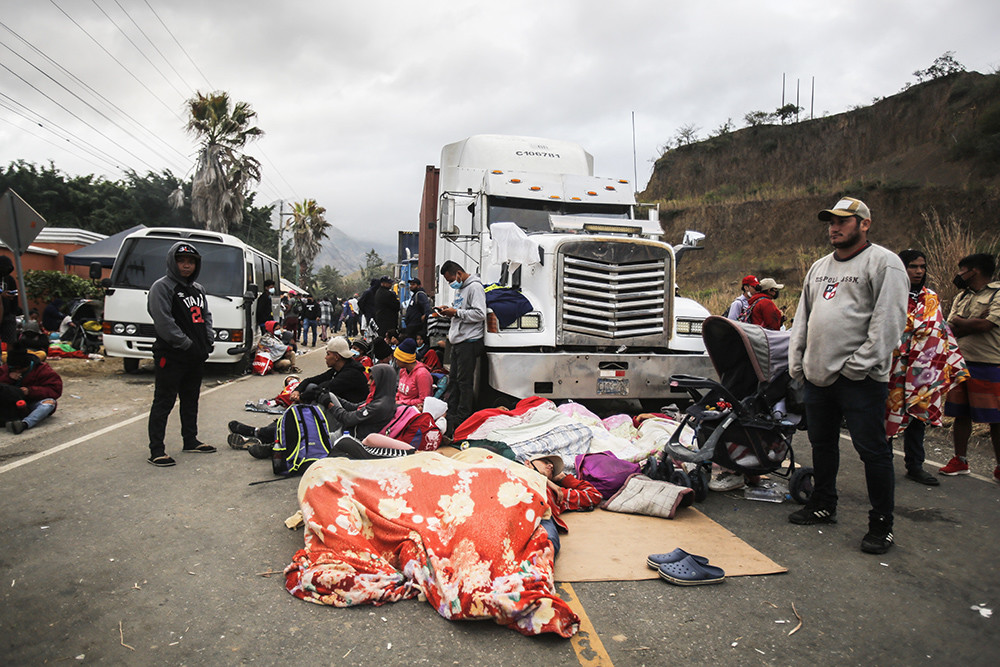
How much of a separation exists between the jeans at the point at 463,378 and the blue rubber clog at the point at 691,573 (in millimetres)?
3753

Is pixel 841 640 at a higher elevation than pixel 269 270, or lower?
lower

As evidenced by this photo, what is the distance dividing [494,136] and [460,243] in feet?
6.60

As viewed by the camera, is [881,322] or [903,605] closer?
[903,605]

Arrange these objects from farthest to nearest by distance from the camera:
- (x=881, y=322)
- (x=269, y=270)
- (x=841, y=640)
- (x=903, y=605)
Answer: (x=269, y=270), (x=881, y=322), (x=903, y=605), (x=841, y=640)

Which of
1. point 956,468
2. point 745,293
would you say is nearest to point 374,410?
point 956,468

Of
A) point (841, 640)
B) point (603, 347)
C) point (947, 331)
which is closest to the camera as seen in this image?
point (841, 640)

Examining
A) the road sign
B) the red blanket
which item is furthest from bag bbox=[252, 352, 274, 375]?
the red blanket

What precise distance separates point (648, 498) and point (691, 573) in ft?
3.65

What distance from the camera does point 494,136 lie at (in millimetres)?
9562

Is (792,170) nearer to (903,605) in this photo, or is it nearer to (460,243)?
(460,243)

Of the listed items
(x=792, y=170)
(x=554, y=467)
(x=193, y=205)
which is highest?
(x=792, y=170)

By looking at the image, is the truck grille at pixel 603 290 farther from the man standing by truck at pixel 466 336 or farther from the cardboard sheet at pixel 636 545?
the cardboard sheet at pixel 636 545

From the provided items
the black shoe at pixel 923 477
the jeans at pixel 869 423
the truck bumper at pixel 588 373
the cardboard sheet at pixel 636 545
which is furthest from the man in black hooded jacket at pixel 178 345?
the black shoe at pixel 923 477

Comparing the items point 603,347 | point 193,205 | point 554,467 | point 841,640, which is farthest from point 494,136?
point 193,205
